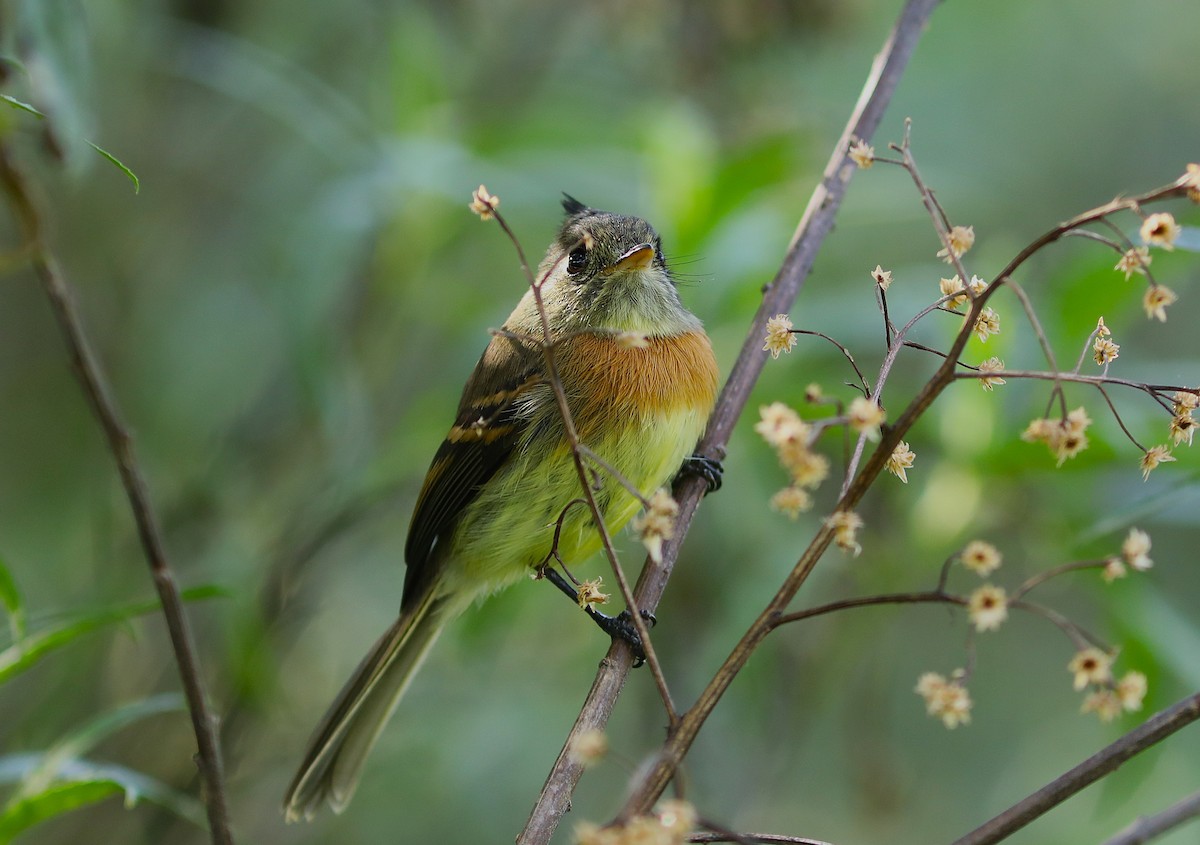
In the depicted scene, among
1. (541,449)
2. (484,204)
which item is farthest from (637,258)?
(484,204)

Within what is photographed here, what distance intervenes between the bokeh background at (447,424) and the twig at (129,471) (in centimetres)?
131

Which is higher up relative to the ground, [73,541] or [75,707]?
[73,541]

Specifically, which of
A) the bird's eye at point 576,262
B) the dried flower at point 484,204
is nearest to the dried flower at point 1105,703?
the dried flower at point 484,204

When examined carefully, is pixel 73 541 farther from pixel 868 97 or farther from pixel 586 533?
pixel 868 97

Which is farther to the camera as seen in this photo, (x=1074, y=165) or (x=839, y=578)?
(x=1074, y=165)

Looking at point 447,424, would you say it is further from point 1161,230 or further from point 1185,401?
point 1161,230

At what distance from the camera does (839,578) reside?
4062 millimetres

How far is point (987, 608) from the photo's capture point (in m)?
1.32

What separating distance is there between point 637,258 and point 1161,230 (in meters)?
1.77

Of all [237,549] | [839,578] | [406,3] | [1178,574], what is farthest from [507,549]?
[1178,574]

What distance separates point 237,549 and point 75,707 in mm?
689

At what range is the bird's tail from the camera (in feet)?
9.88

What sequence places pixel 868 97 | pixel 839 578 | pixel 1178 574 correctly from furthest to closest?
pixel 1178 574, pixel 839 578, pixel 868 97

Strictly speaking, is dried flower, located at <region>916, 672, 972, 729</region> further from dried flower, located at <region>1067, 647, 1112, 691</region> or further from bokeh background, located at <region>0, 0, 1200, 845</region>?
bokeh background, located at <region>0, 0, 1200, 845</region>
